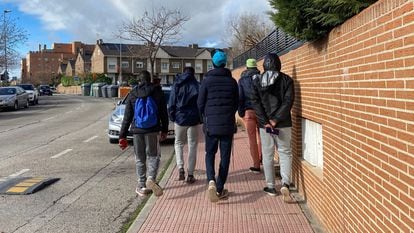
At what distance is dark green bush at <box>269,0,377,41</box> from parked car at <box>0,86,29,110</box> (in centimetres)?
2911

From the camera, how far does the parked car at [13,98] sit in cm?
3112

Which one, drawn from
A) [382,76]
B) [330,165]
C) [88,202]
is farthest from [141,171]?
[382,76]

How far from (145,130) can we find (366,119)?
3.91 metres

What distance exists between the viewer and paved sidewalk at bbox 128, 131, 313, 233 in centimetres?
519

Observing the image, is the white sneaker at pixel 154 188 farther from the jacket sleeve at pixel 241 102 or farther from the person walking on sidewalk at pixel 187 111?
the jacket sleeve at pixel 241 102

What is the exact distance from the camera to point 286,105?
6.12 meters

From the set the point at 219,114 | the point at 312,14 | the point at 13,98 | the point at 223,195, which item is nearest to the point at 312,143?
the point at 219,114

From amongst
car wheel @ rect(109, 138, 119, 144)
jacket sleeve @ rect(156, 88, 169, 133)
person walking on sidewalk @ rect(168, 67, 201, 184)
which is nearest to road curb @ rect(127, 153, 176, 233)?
person walking on sidewalk @ rect(168, 67, 201, 184)

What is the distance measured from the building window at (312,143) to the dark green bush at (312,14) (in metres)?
1.29

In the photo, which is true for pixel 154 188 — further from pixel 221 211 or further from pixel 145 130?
pixel 221 211

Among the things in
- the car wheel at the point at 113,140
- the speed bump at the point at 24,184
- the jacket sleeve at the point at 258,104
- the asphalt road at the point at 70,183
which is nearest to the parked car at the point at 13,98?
the asphalt road at the point at 70,183

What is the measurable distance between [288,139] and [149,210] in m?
2.04

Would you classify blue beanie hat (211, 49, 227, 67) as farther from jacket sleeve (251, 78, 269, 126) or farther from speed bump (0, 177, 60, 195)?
speed bump (0, 177, 60, 195)

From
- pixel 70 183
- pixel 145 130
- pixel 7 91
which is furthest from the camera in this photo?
pixel 7 91
